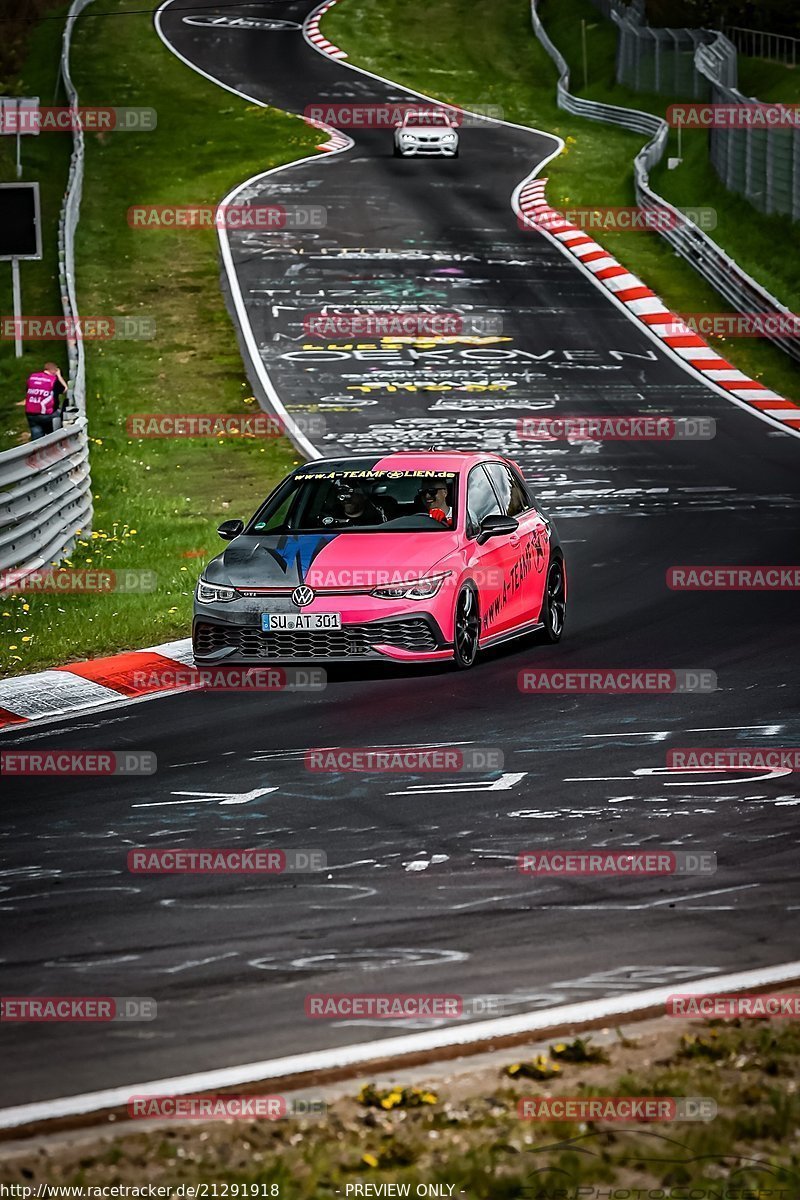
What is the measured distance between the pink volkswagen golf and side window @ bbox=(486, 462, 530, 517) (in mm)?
19

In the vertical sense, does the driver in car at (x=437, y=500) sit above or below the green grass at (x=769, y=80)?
below

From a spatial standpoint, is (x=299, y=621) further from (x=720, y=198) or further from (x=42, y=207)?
(x=42, y=207)

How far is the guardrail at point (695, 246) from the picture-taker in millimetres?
33688

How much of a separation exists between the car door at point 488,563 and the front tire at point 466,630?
0.11m

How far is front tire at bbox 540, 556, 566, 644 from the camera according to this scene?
589 inches

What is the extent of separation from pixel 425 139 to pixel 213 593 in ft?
127

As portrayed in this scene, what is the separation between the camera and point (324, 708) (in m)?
12.5

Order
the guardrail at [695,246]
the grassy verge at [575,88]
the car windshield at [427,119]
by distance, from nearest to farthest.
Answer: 1. the guardrail at [695,246]
2. the grassy verge at [575,88]
3. the car windshield at [427,119]

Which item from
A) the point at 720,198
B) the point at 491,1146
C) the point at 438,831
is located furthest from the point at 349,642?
the point at 720,198

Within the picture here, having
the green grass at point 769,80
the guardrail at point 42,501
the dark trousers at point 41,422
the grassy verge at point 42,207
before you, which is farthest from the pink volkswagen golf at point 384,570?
the green grass at point 769,80

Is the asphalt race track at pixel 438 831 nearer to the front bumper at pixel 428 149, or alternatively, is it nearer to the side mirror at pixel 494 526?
the side mirror at pixel 494 526

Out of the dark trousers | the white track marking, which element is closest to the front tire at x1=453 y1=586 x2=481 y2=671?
the white track marking

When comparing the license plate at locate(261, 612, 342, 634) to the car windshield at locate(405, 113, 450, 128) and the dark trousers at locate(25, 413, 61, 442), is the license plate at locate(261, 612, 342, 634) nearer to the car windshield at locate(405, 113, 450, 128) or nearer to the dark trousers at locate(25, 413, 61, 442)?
the dark trousers at locate(25, 413, 61, 442)

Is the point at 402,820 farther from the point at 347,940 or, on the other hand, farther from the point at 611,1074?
the point at 611,1074
